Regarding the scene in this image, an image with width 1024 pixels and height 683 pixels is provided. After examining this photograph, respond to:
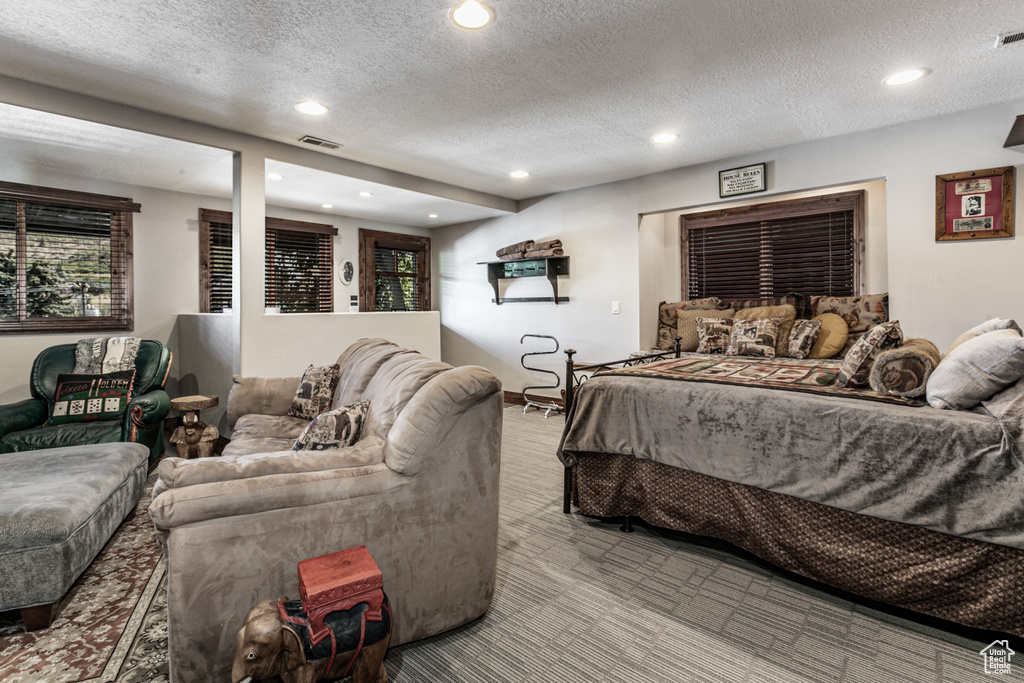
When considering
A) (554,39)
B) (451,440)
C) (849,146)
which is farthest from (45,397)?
(849,146)

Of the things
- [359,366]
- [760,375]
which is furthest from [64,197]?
[760,375]

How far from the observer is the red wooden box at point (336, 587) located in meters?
1.26

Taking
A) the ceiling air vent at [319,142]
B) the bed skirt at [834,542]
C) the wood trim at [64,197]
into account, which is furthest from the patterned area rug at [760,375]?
the wood trim at [64,197]

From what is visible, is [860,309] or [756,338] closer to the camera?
[860,309]

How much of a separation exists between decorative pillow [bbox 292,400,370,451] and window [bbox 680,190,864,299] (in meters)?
4.36

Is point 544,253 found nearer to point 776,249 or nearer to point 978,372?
point 776,249

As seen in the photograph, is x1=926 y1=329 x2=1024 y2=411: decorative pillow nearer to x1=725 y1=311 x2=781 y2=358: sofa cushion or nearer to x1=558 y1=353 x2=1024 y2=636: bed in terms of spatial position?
x1=558 y1=353 x2=1024 y2=636: bed

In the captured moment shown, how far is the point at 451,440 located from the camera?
5.61 feet

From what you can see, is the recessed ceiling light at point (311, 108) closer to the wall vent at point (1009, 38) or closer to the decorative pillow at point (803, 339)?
the wall vent at point (1009, 38)

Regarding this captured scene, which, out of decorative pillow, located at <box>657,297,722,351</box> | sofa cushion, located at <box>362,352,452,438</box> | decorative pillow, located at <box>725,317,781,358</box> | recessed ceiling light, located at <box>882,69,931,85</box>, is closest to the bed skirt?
sofa cushion, located at <box>362,352,452,438</box>

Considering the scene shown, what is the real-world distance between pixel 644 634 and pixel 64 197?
18.7ft

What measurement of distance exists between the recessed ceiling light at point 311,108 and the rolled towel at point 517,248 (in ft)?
9.71

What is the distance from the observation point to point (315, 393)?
319cm

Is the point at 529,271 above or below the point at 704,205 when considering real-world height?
below
